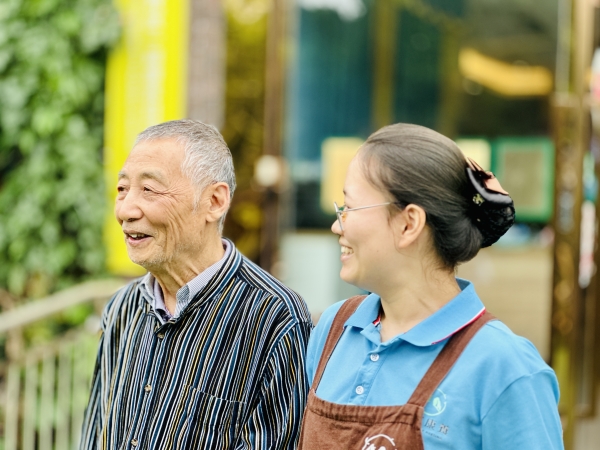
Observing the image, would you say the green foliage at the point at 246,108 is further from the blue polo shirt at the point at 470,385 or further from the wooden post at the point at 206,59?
the blue polo shirt at the point at 470,385

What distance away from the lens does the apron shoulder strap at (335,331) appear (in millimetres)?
1713

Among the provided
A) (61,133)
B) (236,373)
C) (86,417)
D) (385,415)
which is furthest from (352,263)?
(61,133)

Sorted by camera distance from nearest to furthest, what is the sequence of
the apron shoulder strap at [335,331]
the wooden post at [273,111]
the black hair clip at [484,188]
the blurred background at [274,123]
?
the black hair clip at [484,188]
the apron shoulder strap at [335,331]
the blurred background at [274,123]
the wooden post at [273,111]

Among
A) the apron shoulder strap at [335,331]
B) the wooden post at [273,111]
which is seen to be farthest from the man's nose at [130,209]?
the wooden post at [273,111]

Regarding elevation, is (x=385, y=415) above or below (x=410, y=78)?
below

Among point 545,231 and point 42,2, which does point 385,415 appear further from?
point 42,2

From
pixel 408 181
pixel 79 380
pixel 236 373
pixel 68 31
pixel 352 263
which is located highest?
pixel 68 31

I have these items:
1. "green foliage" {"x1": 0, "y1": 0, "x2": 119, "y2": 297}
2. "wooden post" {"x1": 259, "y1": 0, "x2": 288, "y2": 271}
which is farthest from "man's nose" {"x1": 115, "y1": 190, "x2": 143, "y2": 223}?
"green foliage" {"x1": 0, "y1": 0, "x2": 119, "y2": 297}

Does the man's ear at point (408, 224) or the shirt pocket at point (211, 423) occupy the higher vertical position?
the man's ear at point (408, 224)

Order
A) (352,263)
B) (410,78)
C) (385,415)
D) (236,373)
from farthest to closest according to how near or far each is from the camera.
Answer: (410,78) < (236,373) < (352,263) < (385,415)

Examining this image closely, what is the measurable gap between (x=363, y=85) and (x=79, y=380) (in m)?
2.35

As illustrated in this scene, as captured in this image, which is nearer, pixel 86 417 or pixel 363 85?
pixel 86 417

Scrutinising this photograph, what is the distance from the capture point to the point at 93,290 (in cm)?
461

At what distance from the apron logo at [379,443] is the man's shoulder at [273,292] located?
1.58ft
